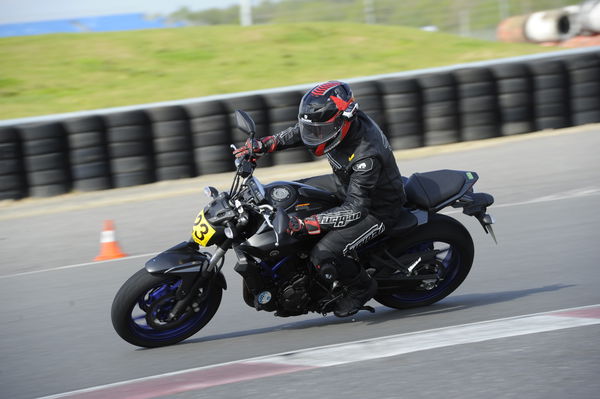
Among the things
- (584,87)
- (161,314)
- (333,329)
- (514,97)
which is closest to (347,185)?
(333,329)

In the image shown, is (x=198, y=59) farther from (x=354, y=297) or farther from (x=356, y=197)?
(x=356, y=197)

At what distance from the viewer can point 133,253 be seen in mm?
7836

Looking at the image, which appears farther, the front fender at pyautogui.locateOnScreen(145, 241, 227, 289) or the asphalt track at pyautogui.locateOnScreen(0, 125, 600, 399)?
the front fender at pyautogui.locateOnScreen(145, 241, 227, 289)

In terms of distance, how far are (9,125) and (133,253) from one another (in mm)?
3397

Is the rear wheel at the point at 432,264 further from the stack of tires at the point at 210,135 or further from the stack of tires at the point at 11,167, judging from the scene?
the stack of tires at the point at 11,167

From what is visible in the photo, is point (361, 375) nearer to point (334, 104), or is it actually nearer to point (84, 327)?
point (334, 104)

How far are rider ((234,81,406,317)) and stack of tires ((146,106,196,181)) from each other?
17.6 ft

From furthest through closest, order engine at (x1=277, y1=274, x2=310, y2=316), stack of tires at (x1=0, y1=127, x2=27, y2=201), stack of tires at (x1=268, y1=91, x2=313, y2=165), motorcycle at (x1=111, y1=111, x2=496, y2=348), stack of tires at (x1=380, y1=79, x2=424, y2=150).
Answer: stack of tires at (x1=380, y1=79, x2=424, y2=150), stack of tires at (x1=268, y1=91, x2=313, y2=165), stack of tires at (x1=0, y1=127, x2=27, y2=201), engine at (x1=277, y1=274, x2=310, y2=316), motorcycle at (x1=111, y1=111, x2=496, y2=348)

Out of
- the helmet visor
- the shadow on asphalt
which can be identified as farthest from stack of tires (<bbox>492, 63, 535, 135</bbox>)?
the helmet visor

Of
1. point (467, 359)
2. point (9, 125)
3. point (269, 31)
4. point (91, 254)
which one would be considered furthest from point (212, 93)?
point (467, 359)

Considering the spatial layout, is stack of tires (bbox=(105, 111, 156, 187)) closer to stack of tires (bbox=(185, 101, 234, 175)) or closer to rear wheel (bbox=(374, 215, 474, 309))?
stack of tires (bbox=(185, 101, 234, 175))

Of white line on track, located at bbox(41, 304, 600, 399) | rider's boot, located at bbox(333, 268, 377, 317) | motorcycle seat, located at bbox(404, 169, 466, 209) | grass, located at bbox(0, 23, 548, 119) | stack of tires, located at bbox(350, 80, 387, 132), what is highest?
grass, located at bbox(0, 23, 548, 119)

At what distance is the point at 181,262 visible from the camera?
190 inches

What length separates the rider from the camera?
486 cm
